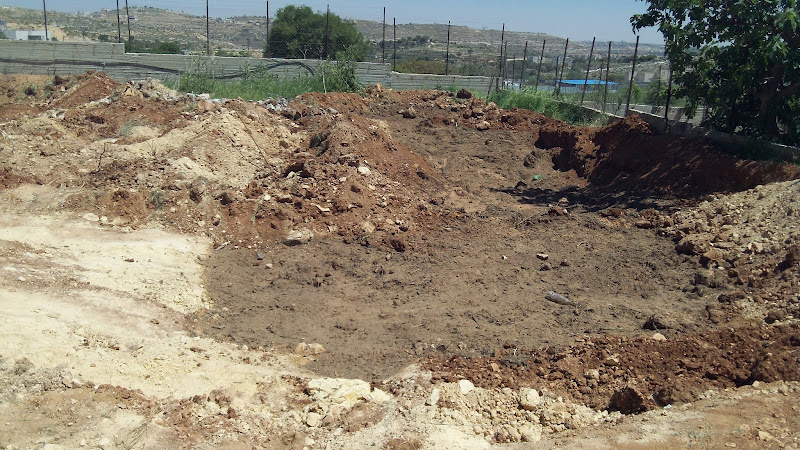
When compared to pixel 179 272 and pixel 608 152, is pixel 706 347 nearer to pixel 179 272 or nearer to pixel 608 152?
pixel 179 272

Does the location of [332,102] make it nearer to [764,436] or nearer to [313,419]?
[313,419]

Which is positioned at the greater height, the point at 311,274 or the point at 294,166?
the point at 294,166

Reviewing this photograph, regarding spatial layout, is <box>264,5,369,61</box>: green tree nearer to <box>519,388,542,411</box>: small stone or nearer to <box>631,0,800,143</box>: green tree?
<box>631,0,800,143</box>: green tree

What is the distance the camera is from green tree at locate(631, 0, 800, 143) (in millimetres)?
11281

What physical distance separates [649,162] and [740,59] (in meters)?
2.35

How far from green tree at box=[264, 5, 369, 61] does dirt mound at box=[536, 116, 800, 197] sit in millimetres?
7132

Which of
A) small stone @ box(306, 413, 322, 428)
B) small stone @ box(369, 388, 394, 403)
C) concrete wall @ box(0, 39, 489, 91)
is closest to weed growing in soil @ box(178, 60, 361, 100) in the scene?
concrete wall @ box(0, 39, 489, 91)

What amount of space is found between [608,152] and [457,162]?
3.13 meters

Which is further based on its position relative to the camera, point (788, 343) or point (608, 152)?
point (608, 152)

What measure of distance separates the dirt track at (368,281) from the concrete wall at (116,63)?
8.16 feet

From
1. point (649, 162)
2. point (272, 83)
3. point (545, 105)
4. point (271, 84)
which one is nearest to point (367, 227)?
point (649, 162)

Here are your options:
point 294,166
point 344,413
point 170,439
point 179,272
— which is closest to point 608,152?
point 294,166

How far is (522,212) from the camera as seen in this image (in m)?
11.7

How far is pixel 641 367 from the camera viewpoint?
19.9 feet
